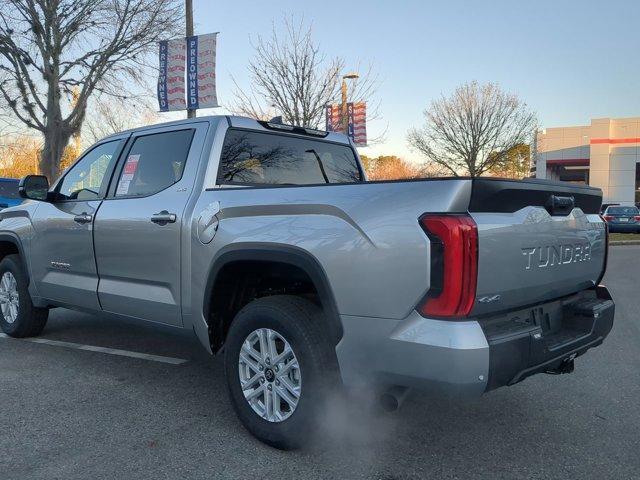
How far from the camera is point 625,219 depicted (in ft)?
83.9

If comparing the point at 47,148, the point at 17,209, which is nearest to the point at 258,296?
the point at 17,209

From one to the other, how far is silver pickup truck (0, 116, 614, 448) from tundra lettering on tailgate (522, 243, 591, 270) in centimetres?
1

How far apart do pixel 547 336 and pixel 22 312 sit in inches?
186

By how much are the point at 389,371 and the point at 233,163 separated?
77.4 inches

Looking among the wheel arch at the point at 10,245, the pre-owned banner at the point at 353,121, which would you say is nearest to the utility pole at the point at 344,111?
the pre-owned banner at the point at 353,121

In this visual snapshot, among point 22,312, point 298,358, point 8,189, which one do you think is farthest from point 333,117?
point 298,358

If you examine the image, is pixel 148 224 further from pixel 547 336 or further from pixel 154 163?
pixel 547 336

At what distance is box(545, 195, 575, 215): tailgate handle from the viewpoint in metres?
3.02

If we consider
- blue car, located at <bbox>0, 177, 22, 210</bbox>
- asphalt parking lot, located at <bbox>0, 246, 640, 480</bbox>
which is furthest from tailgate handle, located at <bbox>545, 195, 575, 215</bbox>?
blue car, located at <bbox>0, 177, 22, 210</bbox>

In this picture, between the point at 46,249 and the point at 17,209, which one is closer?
the point at 46,249

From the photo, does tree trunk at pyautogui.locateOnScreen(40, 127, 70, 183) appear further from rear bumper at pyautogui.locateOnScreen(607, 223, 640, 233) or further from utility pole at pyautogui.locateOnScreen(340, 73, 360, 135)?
rear bumper at pyautogui.locateOnScreen(607, 223, 640, 233)

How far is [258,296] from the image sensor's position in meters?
3.78

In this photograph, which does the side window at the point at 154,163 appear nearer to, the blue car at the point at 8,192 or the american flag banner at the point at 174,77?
the american flag banner at the point at 174,77

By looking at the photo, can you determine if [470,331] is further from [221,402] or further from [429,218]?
[221,402]
